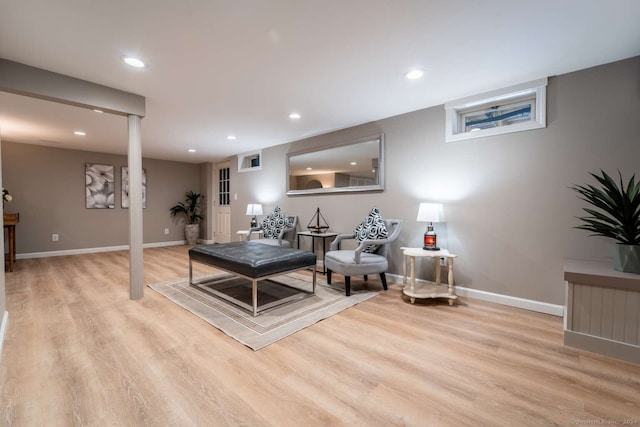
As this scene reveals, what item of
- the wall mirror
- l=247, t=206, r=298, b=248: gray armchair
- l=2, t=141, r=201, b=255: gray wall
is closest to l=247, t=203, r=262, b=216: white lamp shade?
l=247, t=206, r=298, b=248: gray armchair

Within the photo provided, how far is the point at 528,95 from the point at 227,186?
20.8ft

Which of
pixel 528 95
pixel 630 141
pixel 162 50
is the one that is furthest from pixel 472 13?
pixel 162 50

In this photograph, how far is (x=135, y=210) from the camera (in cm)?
310

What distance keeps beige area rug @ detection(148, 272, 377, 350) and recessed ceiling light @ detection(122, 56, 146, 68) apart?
2371mm

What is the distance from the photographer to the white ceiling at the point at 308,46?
1.75 meters

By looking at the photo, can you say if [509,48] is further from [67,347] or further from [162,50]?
[67,347]

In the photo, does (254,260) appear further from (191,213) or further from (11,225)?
(191,213)

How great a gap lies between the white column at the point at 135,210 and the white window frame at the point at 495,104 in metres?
3.68

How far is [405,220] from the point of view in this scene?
12.3ft

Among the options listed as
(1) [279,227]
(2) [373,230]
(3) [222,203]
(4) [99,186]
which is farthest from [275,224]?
(4) [99,186]

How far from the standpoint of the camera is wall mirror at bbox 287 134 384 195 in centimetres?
405

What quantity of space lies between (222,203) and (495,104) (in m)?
6.34

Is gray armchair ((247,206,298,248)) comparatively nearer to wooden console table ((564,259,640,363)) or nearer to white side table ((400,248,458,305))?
white side table ((400,248,458,305))

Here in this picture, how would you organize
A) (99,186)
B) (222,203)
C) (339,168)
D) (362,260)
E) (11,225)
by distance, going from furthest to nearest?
1. (222,203)
2. (99,186)
3. (339,168)
4. (11,225)
5. (362,260)
